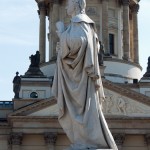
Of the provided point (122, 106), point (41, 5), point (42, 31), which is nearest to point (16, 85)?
point (122, 106)

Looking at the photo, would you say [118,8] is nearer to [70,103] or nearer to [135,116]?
[135,116]

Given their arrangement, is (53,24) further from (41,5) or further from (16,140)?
(16,140)

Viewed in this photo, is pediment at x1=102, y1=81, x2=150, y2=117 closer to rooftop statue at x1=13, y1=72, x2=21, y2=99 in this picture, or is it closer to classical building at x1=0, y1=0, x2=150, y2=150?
classical building at x1=0, y1=0, x2=150, y2=150

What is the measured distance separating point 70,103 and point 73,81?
8.9 inches

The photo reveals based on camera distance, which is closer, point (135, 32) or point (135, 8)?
point (135, 32)

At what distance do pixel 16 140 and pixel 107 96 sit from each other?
7581mm

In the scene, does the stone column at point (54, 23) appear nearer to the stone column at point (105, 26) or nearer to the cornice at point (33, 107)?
the stone column at point (105, 26)

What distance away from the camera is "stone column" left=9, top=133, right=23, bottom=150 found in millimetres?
49750

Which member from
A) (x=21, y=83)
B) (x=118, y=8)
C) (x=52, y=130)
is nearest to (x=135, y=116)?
(x=52, y=130)

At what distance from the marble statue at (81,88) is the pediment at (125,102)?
145 ft

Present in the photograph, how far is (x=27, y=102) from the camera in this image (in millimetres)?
51938

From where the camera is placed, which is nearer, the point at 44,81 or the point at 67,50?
the point at 67,50

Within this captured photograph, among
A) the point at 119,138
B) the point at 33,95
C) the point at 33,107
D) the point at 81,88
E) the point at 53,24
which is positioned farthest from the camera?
the point at 53,24

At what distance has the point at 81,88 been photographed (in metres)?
6.88
